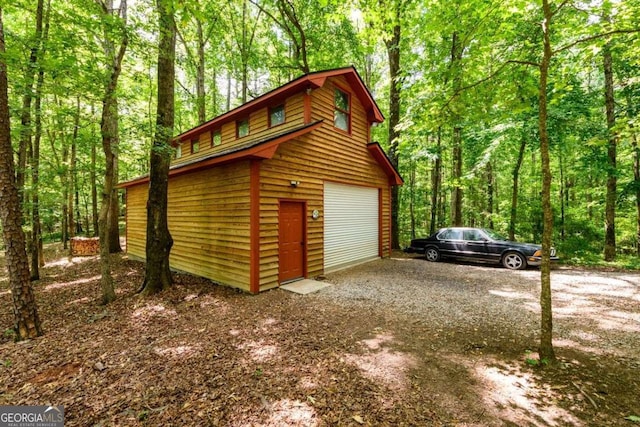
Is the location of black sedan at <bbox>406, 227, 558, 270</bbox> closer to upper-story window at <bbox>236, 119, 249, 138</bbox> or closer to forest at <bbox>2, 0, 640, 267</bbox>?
forest at <bbox>2, 0, 640, 267</bbox>

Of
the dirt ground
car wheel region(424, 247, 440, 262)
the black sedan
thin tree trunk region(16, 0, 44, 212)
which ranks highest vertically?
thin tree trunk region(16, 0, 44, 212)

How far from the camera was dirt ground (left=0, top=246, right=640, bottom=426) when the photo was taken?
2561mm

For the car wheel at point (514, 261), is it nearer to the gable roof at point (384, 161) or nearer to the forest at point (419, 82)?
the forest at point (419, 82)

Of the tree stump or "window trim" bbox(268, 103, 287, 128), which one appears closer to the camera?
"window trim" bbox(268, 103, 287, 128)

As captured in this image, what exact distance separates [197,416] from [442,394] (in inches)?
102

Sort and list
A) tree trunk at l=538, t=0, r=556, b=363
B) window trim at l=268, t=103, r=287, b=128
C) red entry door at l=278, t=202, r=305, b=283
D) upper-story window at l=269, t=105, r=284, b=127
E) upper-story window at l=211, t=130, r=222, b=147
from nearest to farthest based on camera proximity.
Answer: tree trunk at l=538, t=0, r=556, b=363, red entry door at l=278, t=202, r=305, b=283, window trim at l=268, t=103, r=287, b=128, upper-story window at l=269, t=105, r=284, b=127, upper-story window at l=211, t=130, r=222, b=147

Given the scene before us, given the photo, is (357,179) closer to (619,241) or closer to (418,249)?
(418,249)

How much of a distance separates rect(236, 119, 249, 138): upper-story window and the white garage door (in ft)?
12.3

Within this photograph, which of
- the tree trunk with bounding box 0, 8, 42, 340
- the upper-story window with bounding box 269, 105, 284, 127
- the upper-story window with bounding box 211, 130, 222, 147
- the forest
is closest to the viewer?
the tree trunk with bounding box 0, 8, 42, 340

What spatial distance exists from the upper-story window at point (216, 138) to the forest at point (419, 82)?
61.1 inches

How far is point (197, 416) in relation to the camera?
2512mm

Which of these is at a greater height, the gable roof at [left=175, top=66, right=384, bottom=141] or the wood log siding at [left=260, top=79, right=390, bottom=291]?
the gable roof at [left=175, top=66, right=384, bottom=141]

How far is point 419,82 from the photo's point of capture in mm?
5152

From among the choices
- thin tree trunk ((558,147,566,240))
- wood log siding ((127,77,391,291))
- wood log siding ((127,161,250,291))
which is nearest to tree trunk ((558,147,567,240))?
thin tree trunk ((558,147,566,240))
